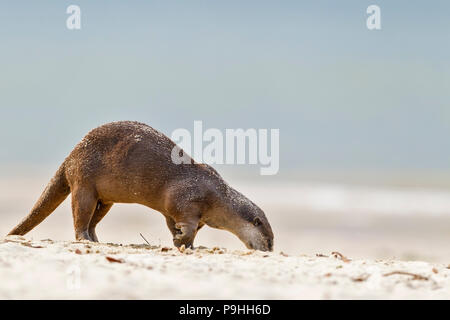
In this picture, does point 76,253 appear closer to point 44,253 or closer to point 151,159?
point 44,253

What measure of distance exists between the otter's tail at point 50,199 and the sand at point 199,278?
145 inches

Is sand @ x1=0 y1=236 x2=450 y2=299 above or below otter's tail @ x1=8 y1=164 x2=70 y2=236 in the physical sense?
below

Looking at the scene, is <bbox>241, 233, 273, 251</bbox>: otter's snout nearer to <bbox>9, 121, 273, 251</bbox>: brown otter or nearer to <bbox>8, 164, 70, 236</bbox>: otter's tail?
<bbox>9, 121, 273, 251</bbox>: brown otter

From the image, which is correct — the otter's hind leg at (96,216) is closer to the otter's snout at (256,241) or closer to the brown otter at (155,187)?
the brown otter at (155,187)

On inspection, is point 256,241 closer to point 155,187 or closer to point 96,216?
point 155,187

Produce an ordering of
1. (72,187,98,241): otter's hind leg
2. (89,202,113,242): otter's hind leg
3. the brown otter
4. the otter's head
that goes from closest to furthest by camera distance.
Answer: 1. the brown otter
2. the otter's head
3. (72,187,98,241): otter's hind leg
4. (89,202,113,242): otter's hind leg

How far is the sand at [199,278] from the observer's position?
564 centimetres

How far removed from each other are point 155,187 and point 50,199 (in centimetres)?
202

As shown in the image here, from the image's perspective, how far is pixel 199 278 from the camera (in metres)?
6.25

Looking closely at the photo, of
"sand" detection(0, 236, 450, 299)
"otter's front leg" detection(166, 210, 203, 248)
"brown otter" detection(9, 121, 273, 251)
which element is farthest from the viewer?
"brown otter" detection(9, 121, 273, 251)

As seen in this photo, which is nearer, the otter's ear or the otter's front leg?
the otter's front leg

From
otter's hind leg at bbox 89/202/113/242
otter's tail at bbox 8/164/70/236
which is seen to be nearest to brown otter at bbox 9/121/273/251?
otter's hind leg at bbox 89/202/113/242

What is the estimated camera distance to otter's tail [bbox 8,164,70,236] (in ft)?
37.1

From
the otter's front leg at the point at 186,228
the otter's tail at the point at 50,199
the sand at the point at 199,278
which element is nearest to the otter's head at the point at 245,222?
the otter's front leg at the point at 186,228
